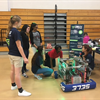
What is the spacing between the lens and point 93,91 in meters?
2.00

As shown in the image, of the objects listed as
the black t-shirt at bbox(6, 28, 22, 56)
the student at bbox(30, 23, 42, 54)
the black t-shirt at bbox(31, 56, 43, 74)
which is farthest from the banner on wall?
the black t-shirt at bbox(6, 28, 22, 56)

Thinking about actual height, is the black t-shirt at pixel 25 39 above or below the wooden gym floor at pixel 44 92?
above

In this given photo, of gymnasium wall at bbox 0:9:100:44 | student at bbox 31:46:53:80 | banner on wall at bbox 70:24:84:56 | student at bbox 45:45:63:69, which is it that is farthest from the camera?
gymnasium wall at bbox 0:9:100:44

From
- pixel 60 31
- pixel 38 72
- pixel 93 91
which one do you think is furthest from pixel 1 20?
pixel 93 91

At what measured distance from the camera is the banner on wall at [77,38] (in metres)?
4.07

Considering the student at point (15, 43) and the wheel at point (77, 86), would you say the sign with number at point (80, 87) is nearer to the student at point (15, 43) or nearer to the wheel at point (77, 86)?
the wheel at point (77, 86)

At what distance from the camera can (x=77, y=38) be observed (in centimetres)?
413

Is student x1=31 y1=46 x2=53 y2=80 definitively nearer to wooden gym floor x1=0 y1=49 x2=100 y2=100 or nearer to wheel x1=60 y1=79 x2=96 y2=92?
wooden gym floor x1=0 y1=49 x2=100 y2=100

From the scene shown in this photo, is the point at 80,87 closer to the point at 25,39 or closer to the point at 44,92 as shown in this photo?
the point at 44,92

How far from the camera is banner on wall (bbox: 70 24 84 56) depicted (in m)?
4.07

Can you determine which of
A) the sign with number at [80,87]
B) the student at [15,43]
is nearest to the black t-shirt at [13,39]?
the student at [15,43]

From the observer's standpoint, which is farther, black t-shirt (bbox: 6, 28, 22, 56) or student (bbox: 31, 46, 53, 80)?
student (bbox: 31, 46, 53, 80)
